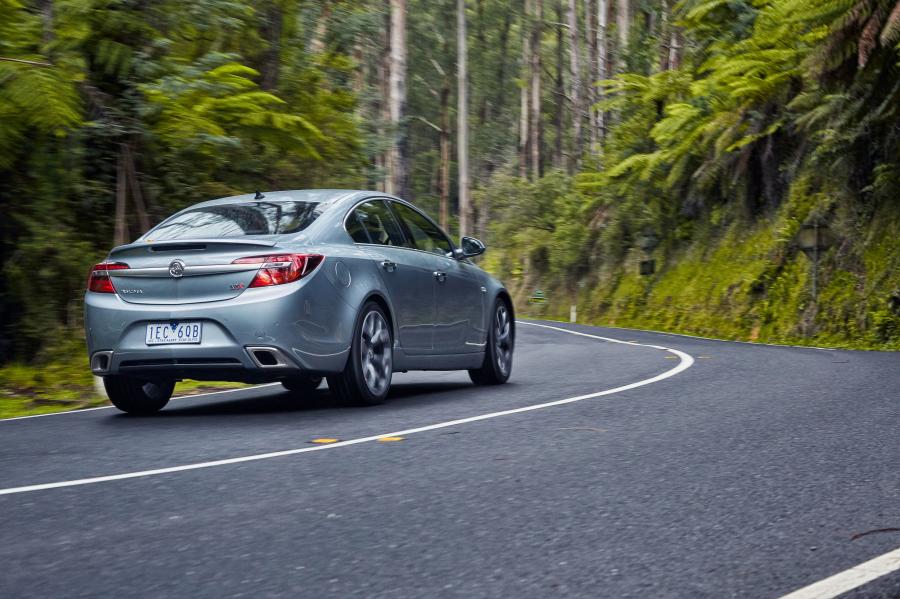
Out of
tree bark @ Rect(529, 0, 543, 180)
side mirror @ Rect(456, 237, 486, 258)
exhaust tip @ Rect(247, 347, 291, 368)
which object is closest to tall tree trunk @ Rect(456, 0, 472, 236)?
tree bark @ Rect(529, 0, 543, 180)

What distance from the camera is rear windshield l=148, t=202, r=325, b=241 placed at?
8.19m

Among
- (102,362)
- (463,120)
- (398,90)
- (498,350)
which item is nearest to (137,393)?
(102,362)

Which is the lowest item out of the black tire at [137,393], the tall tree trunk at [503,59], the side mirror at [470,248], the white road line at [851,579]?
the black tire at [137,393]

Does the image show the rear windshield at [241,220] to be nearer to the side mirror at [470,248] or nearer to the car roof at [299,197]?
the car roof at [299,197]

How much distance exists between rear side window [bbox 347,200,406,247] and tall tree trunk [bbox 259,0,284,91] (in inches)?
274

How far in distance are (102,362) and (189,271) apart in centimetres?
89

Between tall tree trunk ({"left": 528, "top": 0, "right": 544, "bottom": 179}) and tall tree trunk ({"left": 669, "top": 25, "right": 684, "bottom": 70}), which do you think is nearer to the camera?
tall tree trunk ({"left": 669, "top": 25, "right": 684, "bottom": 70})

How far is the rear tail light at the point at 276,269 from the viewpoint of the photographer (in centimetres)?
766

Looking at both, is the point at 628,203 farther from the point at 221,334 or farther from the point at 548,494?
the point at 548,494

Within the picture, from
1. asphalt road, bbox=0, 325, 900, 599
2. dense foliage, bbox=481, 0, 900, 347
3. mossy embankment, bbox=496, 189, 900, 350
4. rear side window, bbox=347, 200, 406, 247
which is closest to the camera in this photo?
asphalt road, bbox=0, 325, 900, 599

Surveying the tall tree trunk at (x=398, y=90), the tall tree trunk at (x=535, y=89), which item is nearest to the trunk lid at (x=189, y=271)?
the tall tree trunk at (x=398, y=90)

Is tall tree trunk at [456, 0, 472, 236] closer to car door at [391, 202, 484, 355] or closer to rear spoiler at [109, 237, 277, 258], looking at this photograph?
car door at [391, 202, 484, 355]

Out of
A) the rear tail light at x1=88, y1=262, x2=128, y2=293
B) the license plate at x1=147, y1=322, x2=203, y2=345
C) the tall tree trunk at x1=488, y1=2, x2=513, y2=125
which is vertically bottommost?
the license plate at x1=147, y1=322, x2=203, y2=345

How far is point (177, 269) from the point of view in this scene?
7734 millimetres
